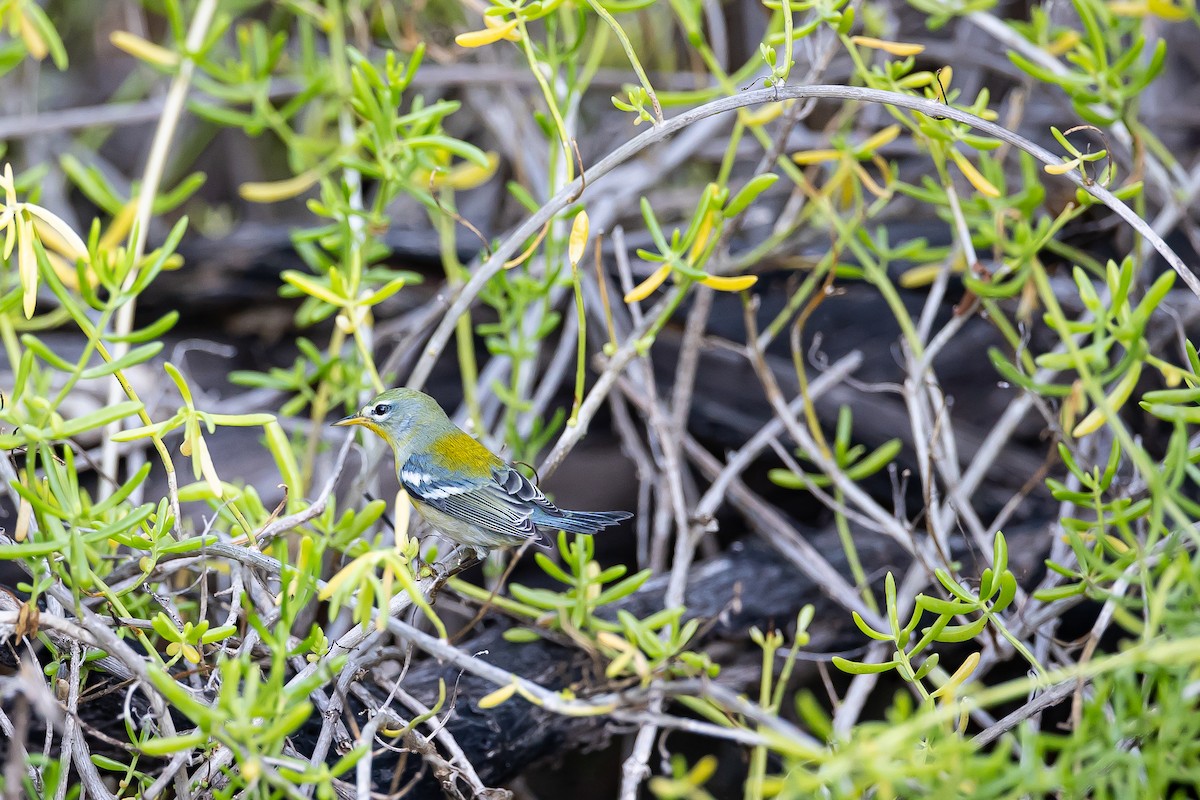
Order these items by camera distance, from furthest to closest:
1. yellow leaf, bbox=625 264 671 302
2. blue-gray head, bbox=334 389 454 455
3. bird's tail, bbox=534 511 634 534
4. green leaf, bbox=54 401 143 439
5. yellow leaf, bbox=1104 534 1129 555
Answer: blue-gray head, bbox=334 389 454 455
bird's tail, bbox=534 511 634 534
yellow leaf, bbox=625 264 671 302
yellow leaf, bbox=1104 534 1129 555
green leaf, bbox=54 401 143 439

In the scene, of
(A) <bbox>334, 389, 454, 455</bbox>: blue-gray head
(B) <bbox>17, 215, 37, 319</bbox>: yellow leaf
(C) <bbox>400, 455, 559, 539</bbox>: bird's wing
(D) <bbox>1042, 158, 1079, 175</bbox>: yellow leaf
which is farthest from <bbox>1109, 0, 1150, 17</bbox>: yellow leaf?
(B) <bbox>17, 215, 37, 319</bbox>: yellow leaf

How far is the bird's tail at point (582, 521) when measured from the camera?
6.57ft

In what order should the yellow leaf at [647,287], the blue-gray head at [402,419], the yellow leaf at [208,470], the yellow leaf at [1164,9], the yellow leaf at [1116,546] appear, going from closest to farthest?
the yellow leaf at [208,470] < the yellow leaf at [1116,546] < the yellow leaf at [647,287] < the yellow leaf at [1164,9] < the blue-gray head at [402,419]

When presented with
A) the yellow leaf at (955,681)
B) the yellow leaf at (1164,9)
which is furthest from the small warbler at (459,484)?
the yellow leaf at (1164,9)

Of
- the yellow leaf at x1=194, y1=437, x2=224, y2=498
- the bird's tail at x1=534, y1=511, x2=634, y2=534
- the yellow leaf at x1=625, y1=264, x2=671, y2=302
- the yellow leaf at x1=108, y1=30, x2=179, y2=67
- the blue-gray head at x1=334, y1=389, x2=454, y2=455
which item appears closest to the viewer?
the yellow leaf at x1=194, y1=437, x2=224, y2=498

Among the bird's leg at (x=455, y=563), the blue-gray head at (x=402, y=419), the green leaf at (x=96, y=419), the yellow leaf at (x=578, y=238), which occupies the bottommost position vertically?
the bird's leg at (x=455, y=563)

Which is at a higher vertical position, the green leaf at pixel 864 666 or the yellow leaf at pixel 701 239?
the yellow leaf at pixel 701 239

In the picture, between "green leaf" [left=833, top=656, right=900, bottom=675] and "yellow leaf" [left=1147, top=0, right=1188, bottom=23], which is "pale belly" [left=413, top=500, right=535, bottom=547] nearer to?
"green leaf" [left=833, top=656, right=900, bottom=675]

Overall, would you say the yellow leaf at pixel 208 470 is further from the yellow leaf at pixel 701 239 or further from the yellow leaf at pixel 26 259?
the yellow leaf at pixel 701 239

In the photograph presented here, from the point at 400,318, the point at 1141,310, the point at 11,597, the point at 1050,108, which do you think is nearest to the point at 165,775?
the point at 11,597

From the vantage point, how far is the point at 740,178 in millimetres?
3654

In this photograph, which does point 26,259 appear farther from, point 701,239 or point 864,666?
point 864,666

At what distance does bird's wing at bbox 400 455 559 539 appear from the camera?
81.2 inches

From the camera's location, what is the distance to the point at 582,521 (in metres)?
2.06
